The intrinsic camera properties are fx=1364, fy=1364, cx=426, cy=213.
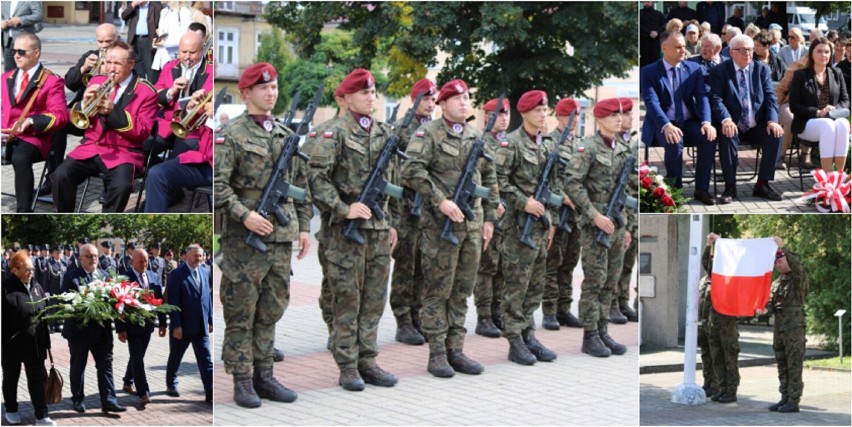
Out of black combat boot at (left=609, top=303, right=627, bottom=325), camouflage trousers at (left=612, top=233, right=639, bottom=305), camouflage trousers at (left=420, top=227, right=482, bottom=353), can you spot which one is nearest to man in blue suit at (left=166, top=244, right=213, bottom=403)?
camouflage trousers at (left=420, top=227, right=482, bottom=353)

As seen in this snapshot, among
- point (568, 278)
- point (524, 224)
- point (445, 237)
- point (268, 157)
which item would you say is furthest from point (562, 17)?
point (268, 157)

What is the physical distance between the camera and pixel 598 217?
10250mm

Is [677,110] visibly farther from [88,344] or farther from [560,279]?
[88,344]

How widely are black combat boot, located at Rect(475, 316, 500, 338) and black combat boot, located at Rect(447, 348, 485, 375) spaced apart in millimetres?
1714

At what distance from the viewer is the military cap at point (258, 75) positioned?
833 cm

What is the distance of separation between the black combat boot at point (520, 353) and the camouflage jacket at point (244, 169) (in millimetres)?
2293

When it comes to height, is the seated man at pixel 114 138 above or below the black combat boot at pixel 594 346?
above

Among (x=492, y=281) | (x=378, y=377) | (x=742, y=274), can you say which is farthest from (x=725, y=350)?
(x=378, y=377)

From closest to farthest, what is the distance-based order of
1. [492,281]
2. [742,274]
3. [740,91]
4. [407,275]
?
[740,91] < [742,274] < [407,275] < [492,281]

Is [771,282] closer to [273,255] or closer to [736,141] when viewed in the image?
[736,141]

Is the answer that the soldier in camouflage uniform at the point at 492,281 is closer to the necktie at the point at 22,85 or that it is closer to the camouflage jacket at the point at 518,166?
the camouflage jacket at the point at 518,166

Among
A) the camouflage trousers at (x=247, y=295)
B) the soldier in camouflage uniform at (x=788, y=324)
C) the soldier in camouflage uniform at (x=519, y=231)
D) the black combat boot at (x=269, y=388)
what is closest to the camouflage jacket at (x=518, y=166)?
the soldier in camouflage uniform at (x=519, y=231)

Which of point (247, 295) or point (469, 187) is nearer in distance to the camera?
point (247, 295)

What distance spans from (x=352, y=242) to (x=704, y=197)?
93.5 inches
